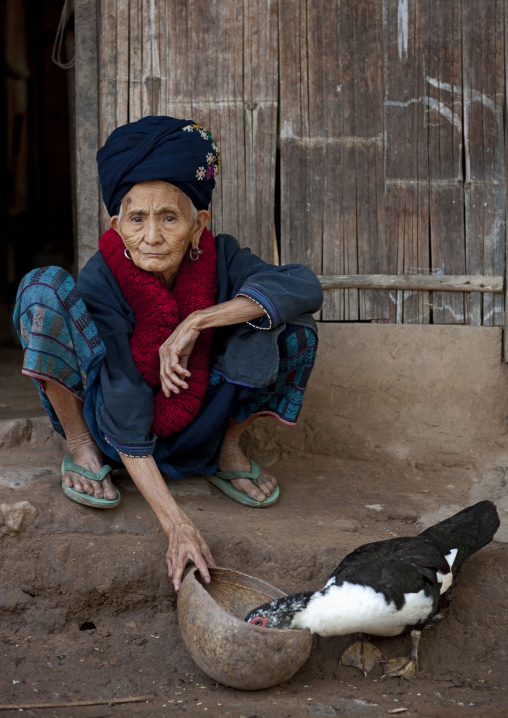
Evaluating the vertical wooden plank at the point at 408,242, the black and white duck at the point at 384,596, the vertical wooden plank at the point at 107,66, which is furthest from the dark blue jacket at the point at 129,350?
the vertical wooden plank at the point at 107,66

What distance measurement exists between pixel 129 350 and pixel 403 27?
2.10 meters

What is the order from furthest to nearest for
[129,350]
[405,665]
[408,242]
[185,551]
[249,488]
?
[408,242], [249,488], [129,350], [185,551], [405,665]

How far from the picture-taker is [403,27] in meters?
3.75

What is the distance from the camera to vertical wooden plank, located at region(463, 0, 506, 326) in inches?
148

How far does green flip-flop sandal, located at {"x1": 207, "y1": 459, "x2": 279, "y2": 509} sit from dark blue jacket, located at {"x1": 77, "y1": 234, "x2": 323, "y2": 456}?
52cm

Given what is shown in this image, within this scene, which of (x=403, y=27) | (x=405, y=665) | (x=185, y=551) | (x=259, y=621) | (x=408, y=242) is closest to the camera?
(x=259, y=621)

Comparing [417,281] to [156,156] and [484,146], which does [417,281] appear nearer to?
[484,146]

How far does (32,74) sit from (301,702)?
24.5ft

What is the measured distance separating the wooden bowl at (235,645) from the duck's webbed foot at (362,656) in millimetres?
294

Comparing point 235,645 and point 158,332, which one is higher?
point 158,332

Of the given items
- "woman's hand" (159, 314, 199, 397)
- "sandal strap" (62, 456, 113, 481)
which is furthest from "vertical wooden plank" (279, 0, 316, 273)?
"sandal strap" (62, 456, 113, 481)

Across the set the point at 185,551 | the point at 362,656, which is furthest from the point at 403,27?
the point at 362,656

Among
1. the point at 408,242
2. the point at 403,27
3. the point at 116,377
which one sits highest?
the point at 403,27

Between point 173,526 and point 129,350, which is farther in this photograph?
point 129,350
